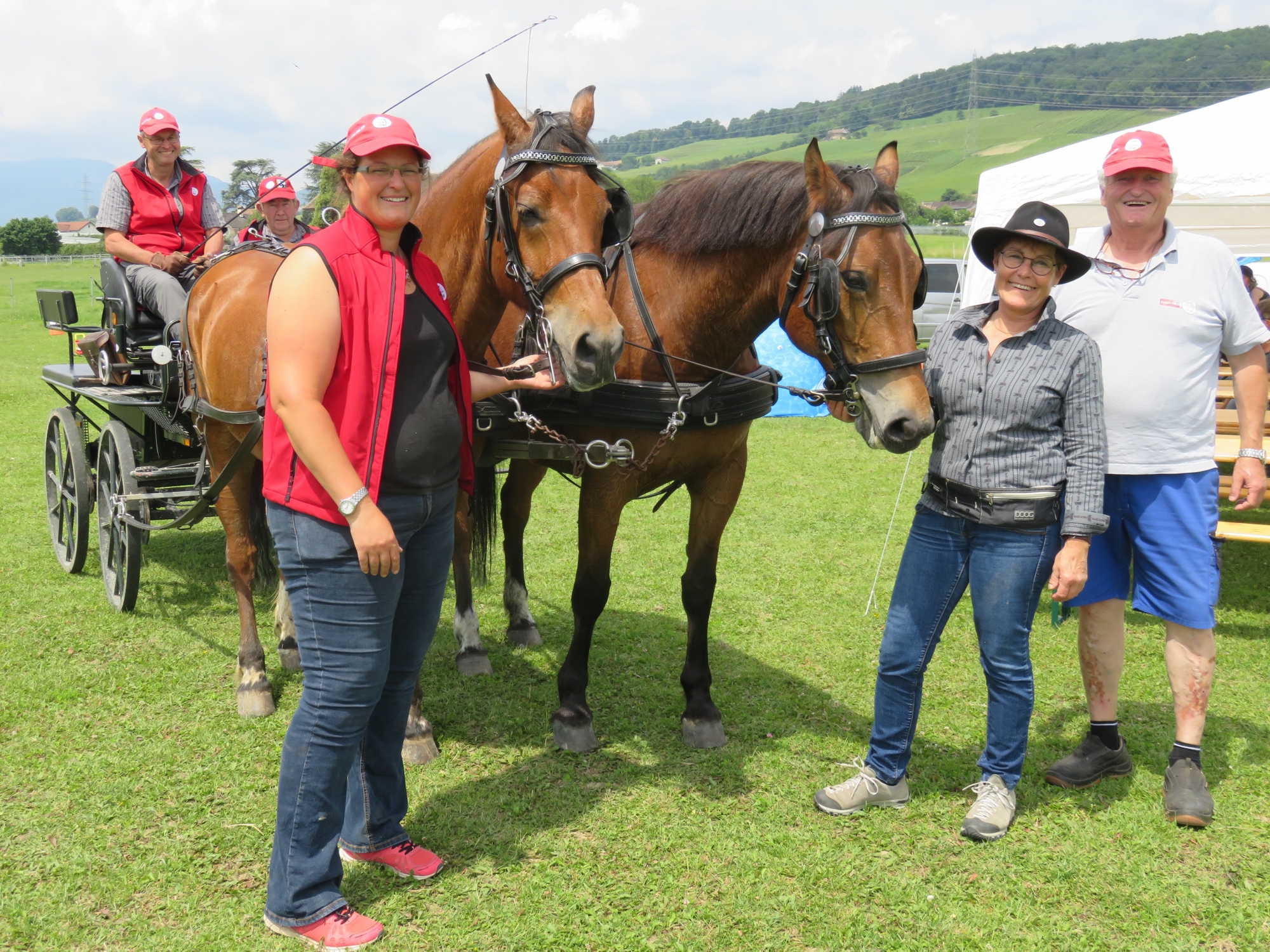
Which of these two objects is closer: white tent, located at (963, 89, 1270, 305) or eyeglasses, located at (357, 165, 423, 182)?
eyeglasses, located at (357, 165, 423, 182)

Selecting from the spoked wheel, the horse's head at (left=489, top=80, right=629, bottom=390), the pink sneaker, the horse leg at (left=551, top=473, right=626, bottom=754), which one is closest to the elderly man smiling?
the horse's head at (left=489, top=80, right=629, bottom=390)

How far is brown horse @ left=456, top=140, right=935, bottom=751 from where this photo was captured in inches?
112

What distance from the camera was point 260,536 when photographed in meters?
4.57

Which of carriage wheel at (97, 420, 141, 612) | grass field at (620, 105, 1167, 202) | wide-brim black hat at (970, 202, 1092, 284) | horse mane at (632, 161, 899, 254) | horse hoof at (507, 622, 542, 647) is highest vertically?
grass field at (620, 105, 1167, 202)

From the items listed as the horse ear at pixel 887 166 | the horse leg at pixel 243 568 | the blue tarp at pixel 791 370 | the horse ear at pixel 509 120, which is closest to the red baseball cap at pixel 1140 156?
the horse ear at pixel 887 166

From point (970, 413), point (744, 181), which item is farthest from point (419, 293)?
point (970, 413)

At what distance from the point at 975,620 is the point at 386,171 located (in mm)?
2287

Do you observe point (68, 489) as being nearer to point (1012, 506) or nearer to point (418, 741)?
point (418, 741)

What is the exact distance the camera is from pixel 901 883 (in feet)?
9.33

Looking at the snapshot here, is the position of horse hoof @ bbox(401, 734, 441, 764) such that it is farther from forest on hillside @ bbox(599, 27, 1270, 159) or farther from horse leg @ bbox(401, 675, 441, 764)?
forest on hillside @ bbox(599, 27, 1270, 159)

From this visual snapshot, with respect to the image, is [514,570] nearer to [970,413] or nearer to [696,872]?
[696,872]

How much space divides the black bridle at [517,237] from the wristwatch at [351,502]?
78 cm

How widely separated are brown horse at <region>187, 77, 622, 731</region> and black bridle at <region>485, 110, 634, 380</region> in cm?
2

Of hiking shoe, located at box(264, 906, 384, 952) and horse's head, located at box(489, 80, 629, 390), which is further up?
horse's head, located at box(489, 80, 629, 390)
